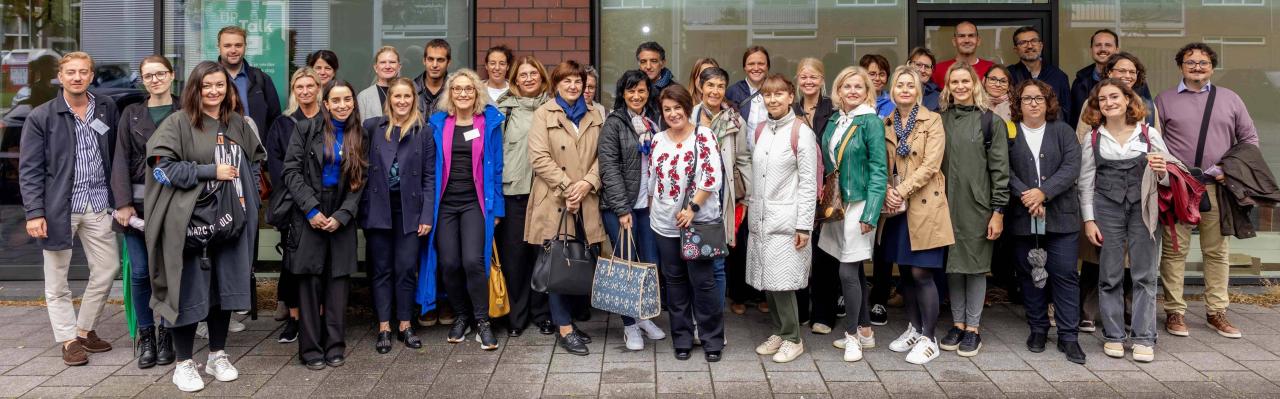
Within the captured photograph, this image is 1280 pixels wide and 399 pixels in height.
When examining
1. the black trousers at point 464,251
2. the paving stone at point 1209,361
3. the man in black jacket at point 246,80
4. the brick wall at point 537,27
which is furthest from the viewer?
the brick wall at point 537,27

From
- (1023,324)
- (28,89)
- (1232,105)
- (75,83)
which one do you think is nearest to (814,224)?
(1023,324)

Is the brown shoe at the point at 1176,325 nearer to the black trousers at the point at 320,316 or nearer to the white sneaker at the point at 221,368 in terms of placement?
the black trousers at the point at 320,316

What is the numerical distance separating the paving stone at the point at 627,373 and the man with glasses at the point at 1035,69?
3.66 meters

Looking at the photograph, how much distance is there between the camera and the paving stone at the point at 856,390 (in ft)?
16.3

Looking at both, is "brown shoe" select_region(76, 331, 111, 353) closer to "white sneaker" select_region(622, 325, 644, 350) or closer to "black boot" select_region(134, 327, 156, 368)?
"black boot" select_region(134, 327, 156, 368)

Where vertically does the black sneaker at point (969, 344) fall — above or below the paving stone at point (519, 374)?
above

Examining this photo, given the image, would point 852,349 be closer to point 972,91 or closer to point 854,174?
point 854,174

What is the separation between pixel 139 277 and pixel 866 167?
13.6ft

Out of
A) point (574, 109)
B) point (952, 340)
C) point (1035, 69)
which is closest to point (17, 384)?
point (574, 109)

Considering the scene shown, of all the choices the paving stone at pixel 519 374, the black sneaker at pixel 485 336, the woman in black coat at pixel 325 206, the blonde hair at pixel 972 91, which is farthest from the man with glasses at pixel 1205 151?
the woman in black coat at pixel 325 206

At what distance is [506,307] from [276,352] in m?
1.41

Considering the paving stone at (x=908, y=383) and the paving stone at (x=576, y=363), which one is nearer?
the paving stone at (x=908, y=383)

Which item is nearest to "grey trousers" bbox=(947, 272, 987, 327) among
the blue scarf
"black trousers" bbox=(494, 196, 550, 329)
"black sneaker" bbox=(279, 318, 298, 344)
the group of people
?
the group of people

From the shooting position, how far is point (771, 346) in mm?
5738
